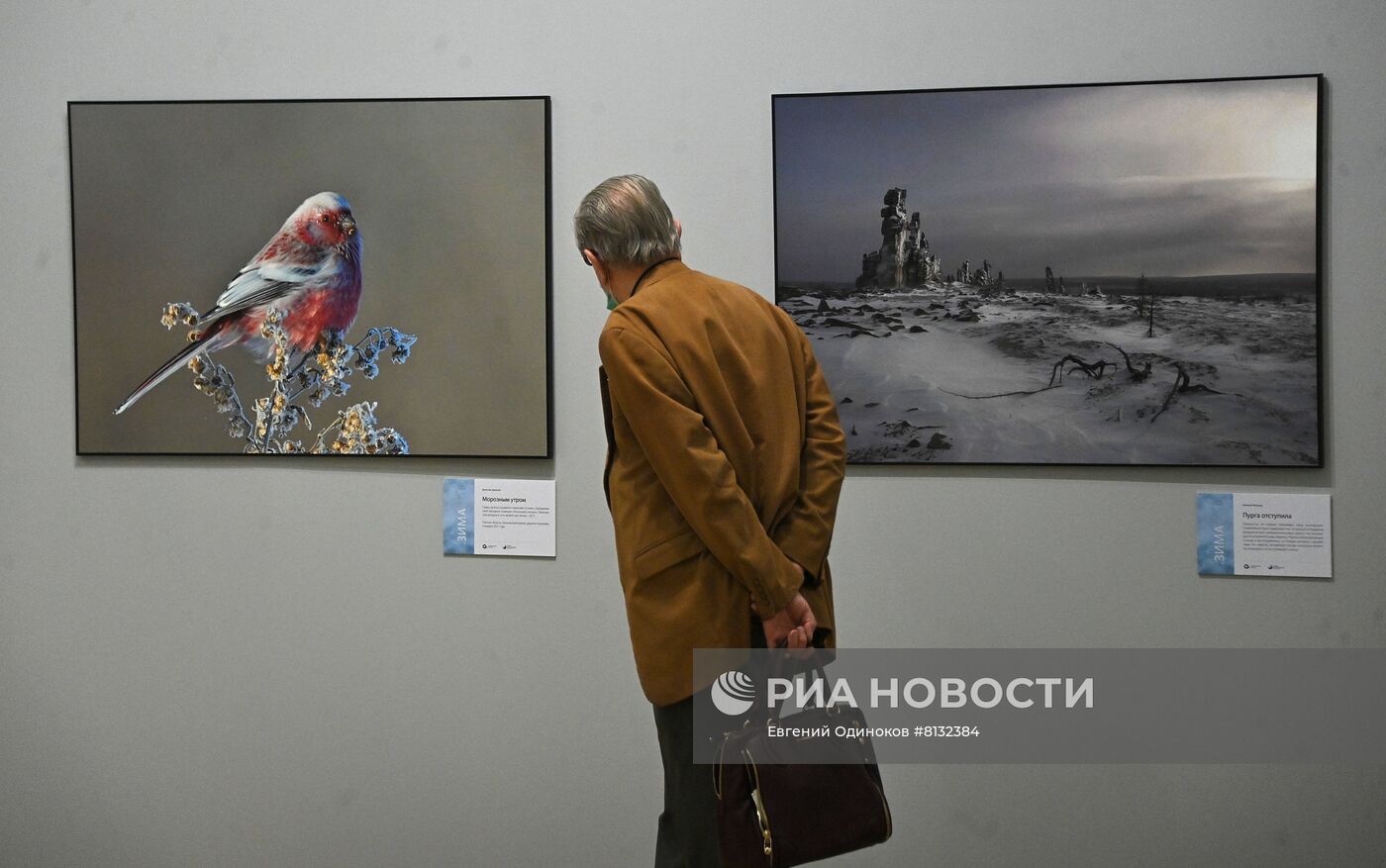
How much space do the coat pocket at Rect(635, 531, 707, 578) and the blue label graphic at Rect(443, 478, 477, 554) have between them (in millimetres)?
825

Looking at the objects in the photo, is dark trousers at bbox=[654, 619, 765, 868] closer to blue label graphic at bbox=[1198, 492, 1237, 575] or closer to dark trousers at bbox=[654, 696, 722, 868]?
dark trousers at bbox=[654, 696, 722, 868]

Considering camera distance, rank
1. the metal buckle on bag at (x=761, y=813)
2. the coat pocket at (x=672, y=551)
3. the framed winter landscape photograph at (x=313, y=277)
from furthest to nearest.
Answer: the framed winter landscape photograph at (x=313, y=277)
the coat pocket at (x=672, y=551)
the metal buckle on bag at (x=761, y=813)

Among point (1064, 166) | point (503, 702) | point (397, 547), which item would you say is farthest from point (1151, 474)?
point (397, 547)

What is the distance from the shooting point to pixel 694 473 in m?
1.46

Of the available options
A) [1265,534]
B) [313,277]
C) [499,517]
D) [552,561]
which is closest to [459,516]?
[499,517]

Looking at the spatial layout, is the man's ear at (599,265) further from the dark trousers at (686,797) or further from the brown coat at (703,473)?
the dark trousers at (686,797)

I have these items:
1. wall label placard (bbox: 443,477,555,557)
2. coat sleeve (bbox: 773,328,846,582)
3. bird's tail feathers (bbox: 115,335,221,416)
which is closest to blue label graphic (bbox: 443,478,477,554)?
wall label placard (bbox: 443,477,555,557)

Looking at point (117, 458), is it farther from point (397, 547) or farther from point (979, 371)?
point (979, 371)

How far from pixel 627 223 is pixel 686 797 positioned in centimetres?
95

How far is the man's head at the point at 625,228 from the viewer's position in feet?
5.25

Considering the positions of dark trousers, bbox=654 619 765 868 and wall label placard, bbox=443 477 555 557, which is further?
wall label placard, bbox=443 477 555 557

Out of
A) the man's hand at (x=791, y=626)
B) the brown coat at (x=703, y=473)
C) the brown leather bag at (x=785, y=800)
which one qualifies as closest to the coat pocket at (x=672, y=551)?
the brown coat at (x=703, y=473)

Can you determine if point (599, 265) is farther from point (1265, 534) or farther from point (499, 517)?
point (1265, 534)

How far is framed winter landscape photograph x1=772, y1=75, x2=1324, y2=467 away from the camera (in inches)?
81.4
